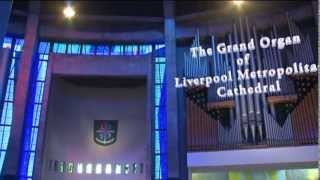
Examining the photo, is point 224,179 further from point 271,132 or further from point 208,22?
point 208,22

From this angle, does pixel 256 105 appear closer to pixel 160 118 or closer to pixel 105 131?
pixel 160 118

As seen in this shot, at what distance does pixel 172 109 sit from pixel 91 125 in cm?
379

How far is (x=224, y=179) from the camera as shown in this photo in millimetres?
14328

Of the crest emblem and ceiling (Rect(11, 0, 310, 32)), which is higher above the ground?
ceiling (Rect(11, 0, 310, 32))

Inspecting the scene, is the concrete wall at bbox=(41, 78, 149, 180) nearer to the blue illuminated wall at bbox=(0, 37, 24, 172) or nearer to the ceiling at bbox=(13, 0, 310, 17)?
the blue illuminated wall at bbox=(0, 37, 24, 172)

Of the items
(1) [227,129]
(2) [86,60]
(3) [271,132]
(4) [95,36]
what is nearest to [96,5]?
(4) [95,36]

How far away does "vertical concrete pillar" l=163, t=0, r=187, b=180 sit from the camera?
1481 cm

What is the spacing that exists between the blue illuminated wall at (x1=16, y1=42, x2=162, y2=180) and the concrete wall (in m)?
0.54

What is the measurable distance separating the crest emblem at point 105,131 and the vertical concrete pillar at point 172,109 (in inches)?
115

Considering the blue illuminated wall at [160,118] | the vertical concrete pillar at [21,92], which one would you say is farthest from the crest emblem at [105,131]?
the vertical concrete pillar at [21,92]

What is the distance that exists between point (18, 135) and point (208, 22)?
8827mm

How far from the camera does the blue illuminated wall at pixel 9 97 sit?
15.4 metres

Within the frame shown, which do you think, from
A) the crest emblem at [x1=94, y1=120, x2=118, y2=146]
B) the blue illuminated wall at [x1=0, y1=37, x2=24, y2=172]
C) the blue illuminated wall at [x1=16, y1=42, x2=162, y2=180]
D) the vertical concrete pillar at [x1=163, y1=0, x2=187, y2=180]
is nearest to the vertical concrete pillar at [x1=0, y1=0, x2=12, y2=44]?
the blue illuminated wall at [x1=0, y1=37, x2=24, y2=172]

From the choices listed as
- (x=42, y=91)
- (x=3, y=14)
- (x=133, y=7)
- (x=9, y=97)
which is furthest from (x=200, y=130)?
(x=3, y=14)
